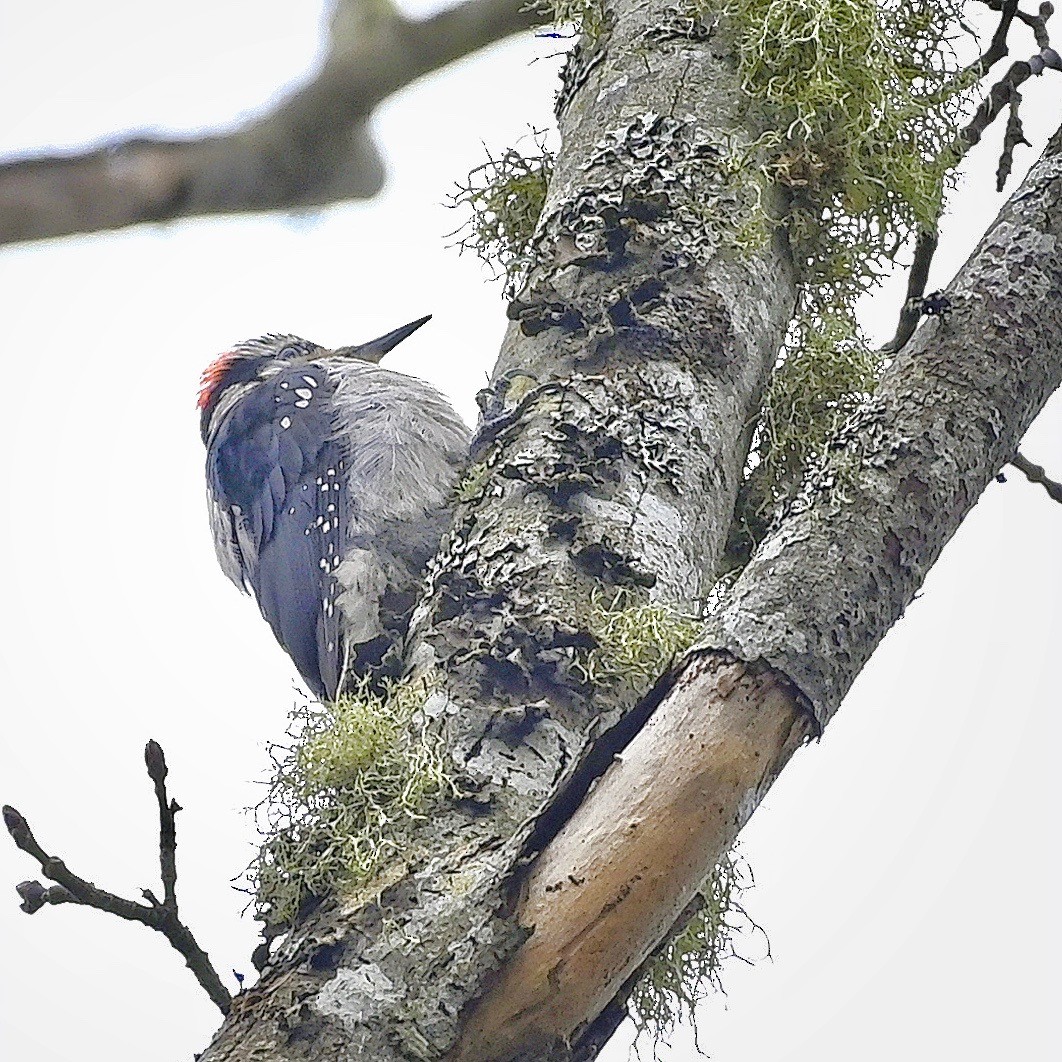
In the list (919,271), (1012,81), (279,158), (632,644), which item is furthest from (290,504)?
(279,158)

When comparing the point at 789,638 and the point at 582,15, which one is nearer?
the point at 789,638

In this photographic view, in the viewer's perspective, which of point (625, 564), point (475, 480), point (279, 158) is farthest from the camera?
point (475, 480)

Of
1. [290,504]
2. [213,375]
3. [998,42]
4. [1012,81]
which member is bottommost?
[290,504]

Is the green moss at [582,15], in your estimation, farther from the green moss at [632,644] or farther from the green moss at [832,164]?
the green moss at [632,644]

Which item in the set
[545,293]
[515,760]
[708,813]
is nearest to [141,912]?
[515,760]

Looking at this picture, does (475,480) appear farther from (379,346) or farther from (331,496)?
(379,346)

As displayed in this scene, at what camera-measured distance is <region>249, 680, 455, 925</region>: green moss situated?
1714mm

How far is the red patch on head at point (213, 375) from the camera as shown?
412 centimetres

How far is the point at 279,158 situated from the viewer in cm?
88

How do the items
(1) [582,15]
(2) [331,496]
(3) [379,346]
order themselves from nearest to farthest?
(1) [582,15], (2) [331,496], (3) [379,346]

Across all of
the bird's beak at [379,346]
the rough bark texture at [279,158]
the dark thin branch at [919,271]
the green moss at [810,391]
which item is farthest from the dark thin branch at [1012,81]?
the bird's beak at [379,346]

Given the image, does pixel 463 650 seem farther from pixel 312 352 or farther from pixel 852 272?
pixel 312 352

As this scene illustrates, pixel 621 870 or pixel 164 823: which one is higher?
pixel 621 870

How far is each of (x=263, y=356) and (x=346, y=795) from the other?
2.48 meters
